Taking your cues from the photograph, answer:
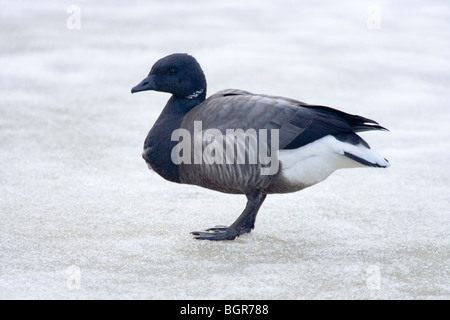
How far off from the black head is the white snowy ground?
3.35 ft

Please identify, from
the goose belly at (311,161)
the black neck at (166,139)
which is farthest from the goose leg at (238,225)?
the black neck at (166,139)

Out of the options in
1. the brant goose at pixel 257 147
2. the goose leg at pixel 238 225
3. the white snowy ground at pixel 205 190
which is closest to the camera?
the white snowy ground at pixel 205 190

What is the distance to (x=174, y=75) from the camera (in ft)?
16.7

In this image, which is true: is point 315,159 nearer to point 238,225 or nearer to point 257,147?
point 257,147

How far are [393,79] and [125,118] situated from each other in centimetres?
376

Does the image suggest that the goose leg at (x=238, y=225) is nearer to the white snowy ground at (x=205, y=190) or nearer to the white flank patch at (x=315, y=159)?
the white snowy ground at (x=205, y=190)

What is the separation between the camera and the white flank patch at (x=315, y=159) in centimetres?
470

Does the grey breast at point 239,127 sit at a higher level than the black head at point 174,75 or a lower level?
lower

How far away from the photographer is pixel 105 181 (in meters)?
6.20

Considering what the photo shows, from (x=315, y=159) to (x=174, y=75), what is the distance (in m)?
1.20

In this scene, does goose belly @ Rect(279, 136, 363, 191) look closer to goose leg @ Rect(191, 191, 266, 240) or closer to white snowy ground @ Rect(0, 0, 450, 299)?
goose leg @ Rect(191, 191, 266, 240)

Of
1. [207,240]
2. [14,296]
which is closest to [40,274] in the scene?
[14,296]

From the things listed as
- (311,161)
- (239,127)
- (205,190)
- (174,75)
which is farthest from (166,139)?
(205,190)

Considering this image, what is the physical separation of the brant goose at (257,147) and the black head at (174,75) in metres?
0.13
